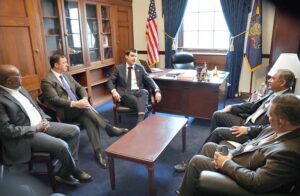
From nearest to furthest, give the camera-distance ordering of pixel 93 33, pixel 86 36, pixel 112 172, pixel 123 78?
pixel 112 172 → pixel 123 78 → pixel 86 36 → pixel 93 33

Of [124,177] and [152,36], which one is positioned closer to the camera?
[124,177]

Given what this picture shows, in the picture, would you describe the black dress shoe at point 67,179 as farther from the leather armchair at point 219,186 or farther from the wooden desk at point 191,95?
the wooden desk at point 191,95

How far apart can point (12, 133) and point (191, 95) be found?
86.8 inches

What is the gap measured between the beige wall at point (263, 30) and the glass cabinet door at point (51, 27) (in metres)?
2.13

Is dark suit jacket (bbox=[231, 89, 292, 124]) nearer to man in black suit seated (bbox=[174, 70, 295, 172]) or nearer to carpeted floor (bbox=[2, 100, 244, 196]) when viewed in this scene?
man in black suit seated (bbox=[174, 70, 295, 172])

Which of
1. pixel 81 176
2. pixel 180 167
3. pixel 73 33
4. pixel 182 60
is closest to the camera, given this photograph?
pixel 81 176

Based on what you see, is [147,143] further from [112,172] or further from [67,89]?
[67,89]

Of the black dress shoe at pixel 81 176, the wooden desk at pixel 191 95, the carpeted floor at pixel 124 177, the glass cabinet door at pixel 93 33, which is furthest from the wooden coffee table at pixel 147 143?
the glass cabinet door at pixel 93 33

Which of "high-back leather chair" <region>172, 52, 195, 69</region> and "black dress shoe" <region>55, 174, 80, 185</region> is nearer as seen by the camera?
"black dress shoe" <region>55, 174, 80, 185</region>

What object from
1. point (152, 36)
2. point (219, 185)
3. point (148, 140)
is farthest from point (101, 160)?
point (152, 36)

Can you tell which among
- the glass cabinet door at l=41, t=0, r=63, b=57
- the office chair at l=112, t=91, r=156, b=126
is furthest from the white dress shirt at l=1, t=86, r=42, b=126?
the glass cabinet door at l=41, t=0, r=63, b=57

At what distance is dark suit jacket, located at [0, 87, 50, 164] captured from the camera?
176 centimetres

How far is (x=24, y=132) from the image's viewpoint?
181cm

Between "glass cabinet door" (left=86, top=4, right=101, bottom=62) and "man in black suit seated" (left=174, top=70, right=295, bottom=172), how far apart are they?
248 cm
